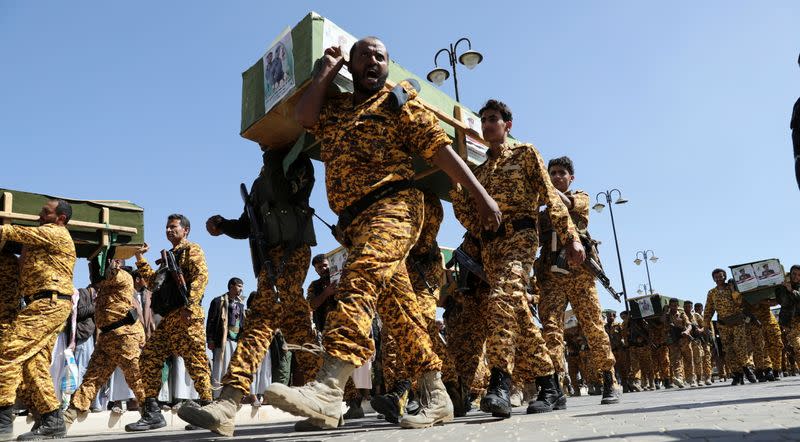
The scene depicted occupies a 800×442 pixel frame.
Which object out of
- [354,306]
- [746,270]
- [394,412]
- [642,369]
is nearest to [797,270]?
[746,270]

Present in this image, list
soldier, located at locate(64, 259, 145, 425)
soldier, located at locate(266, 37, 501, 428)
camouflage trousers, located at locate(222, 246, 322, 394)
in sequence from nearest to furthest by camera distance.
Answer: soldier, located at locate(266, 37, 501, 428), camouflage trousers, located at locate(222, 246, 322, 394), soldier, located at locate(64, 259, 145, 425)

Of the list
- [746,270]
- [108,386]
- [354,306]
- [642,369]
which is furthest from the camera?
[642,369]

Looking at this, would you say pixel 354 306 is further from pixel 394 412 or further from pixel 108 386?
pixel 108 386

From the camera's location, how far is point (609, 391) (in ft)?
18.6

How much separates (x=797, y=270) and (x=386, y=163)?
33.3ft

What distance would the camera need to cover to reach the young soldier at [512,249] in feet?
13.0

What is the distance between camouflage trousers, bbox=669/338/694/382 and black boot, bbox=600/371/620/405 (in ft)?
28.6

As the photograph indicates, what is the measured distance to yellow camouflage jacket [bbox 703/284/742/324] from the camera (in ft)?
36.6

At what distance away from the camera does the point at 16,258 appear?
18.9ft

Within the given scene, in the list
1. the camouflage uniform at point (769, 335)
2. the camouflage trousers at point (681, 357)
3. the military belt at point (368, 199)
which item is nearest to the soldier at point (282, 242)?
the military belt at point (368, 199)

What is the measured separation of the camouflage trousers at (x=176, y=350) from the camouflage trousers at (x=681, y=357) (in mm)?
11044

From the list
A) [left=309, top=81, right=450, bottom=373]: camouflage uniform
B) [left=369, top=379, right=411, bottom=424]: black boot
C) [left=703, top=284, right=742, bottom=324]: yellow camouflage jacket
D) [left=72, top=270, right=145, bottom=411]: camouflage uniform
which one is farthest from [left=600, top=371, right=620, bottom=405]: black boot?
[left=703, top=284, right=742, bottom=324]: yellow camouflage jacket

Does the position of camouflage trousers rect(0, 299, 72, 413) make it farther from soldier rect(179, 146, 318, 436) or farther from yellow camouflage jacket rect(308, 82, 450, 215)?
yellow camouflage jacket rect(308, 82, 450, 215)

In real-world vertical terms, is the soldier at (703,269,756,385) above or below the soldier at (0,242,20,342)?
below
